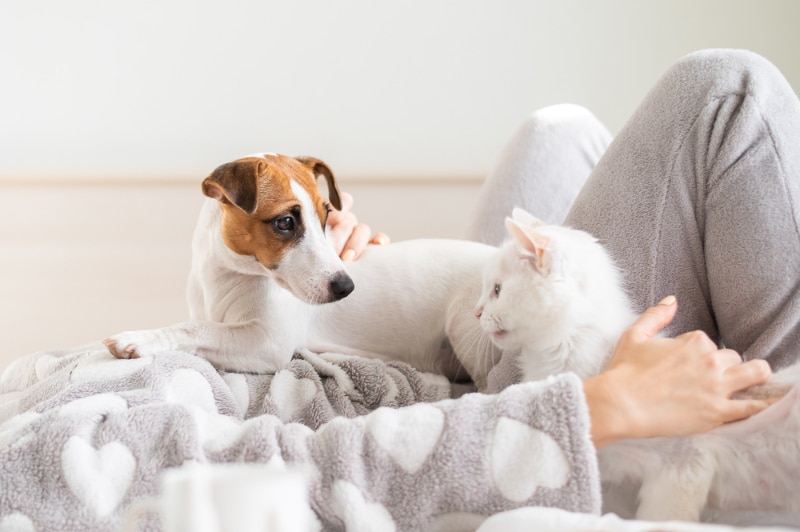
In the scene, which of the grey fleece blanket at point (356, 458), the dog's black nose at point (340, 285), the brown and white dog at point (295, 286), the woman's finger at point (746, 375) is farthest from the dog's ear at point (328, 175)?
the woman's finger at point (746, 375)

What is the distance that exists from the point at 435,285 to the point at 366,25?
48.1 inches

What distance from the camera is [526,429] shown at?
79 centimetres

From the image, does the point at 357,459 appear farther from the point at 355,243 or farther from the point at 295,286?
the point at 355,243

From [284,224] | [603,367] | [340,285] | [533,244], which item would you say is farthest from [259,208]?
[603,367]

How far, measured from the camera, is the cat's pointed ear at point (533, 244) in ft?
3.24

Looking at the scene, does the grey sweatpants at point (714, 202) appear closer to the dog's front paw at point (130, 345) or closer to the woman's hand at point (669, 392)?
the woman's hand at point (669, 392)

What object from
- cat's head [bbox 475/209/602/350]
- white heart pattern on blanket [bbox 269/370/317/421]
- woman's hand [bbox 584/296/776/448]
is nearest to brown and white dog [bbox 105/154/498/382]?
white heart pattern on blanket [bbox 269/370/317/421]

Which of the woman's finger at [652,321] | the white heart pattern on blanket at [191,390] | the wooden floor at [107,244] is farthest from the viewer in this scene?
the wooden floor at [107,244]

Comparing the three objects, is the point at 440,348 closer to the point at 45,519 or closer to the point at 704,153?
the point at 704,153

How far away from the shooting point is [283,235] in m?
1.30

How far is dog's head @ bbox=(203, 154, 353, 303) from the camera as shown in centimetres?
129

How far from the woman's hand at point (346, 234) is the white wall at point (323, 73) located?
33.6 inches

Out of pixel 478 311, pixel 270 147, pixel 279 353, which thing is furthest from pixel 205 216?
pixel 270 147

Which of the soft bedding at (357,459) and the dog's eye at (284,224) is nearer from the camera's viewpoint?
the soft bedding at (357,459)
